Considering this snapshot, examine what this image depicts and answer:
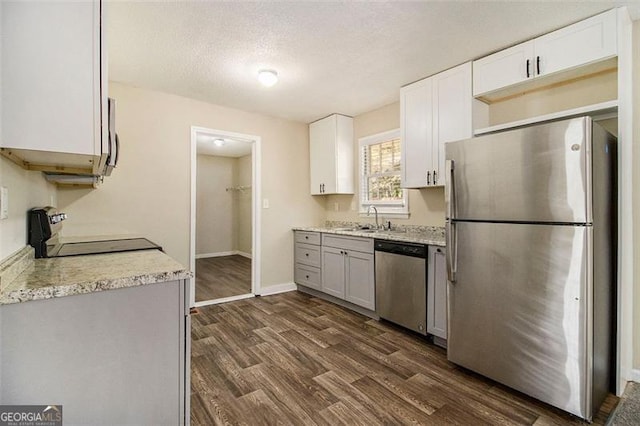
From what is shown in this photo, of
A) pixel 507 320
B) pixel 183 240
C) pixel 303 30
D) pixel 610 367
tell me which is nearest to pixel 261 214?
pixel 183 240

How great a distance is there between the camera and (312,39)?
231 cm

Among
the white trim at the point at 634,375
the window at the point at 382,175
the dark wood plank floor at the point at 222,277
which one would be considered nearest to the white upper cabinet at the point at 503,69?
the window at the point at 382,175

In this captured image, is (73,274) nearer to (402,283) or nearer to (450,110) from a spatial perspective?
(402,283)

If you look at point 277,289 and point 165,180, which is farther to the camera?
point 277,289

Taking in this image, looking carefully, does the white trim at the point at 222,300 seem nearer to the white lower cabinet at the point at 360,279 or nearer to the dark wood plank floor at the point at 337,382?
the dark wood plank floor at the point at 337,382

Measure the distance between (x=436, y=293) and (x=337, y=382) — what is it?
1.13m

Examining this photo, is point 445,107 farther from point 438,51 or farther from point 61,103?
point 61,103

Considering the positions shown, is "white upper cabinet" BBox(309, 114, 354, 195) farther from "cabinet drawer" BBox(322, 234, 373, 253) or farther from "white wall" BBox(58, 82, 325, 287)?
"cabinet drawer" BBox(322, 234, 373, 253)

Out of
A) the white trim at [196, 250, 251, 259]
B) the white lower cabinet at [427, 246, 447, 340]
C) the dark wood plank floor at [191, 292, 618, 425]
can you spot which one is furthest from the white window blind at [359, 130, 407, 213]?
the white trim at [196, 250, 251, 259]

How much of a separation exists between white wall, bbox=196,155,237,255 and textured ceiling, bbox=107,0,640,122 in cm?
392

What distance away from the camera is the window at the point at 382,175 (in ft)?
12.3

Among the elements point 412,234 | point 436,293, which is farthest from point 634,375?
point 412,234

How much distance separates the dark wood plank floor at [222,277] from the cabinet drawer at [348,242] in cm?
141

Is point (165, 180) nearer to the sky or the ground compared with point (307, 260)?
nearer to the sky
